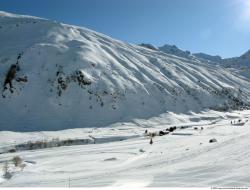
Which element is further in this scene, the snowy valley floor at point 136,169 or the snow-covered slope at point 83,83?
the snow-covered slope at point 83,83

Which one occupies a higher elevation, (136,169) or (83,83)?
(83,83)

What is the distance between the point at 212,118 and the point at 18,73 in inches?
1449

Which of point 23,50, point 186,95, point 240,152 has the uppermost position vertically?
point 23,50

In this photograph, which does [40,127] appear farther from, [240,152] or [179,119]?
[240,152]

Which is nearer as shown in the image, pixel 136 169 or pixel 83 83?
pixel 136 169

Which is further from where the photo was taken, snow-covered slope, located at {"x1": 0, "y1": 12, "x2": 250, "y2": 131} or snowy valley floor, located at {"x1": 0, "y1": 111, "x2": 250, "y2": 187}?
snow-covered slope, located at {"x1": 0, "y1": 12, "x2": 250, "y2": 131}

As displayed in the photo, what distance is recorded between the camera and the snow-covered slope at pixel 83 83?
57.1m

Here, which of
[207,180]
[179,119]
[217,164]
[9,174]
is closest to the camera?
[207,180]

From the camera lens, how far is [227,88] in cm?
9394

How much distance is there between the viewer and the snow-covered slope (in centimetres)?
5706

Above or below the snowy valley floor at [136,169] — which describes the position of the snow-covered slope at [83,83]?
above

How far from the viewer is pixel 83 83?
64.9 m

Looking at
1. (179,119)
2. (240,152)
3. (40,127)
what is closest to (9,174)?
(240,152)

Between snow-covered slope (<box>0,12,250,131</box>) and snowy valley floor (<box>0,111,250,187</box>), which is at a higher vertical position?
snow-covered slope (<box>0,12,250,131</box>)
